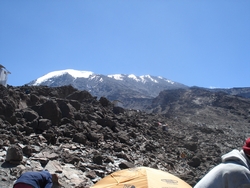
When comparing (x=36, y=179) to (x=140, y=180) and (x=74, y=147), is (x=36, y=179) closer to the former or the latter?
(x=140, y=180)

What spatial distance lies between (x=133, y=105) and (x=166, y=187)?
8315cm

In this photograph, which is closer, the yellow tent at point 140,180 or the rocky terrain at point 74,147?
the yellow tent at point 140,180

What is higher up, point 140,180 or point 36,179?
point 36,179

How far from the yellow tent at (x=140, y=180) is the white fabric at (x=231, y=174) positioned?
125 inches

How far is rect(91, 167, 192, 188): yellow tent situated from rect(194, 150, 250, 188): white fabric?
3180mm

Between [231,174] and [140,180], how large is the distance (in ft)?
11.5

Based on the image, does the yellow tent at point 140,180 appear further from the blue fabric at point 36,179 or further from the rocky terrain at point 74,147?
the blue fabric at point 36,179

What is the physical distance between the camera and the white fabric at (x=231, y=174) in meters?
1.84

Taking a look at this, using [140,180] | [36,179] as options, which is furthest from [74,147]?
[36,179]

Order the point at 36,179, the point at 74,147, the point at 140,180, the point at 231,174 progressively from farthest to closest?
the point at 74,147
the point at 140,180
the point at 36,179
the point at 231,174

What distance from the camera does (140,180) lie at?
16.9ft

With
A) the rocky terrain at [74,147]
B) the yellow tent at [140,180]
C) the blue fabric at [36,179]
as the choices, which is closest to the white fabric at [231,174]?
the blue fabric at [36,179]

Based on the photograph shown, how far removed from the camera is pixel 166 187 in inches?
198

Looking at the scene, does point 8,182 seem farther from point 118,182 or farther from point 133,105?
point 133,105
